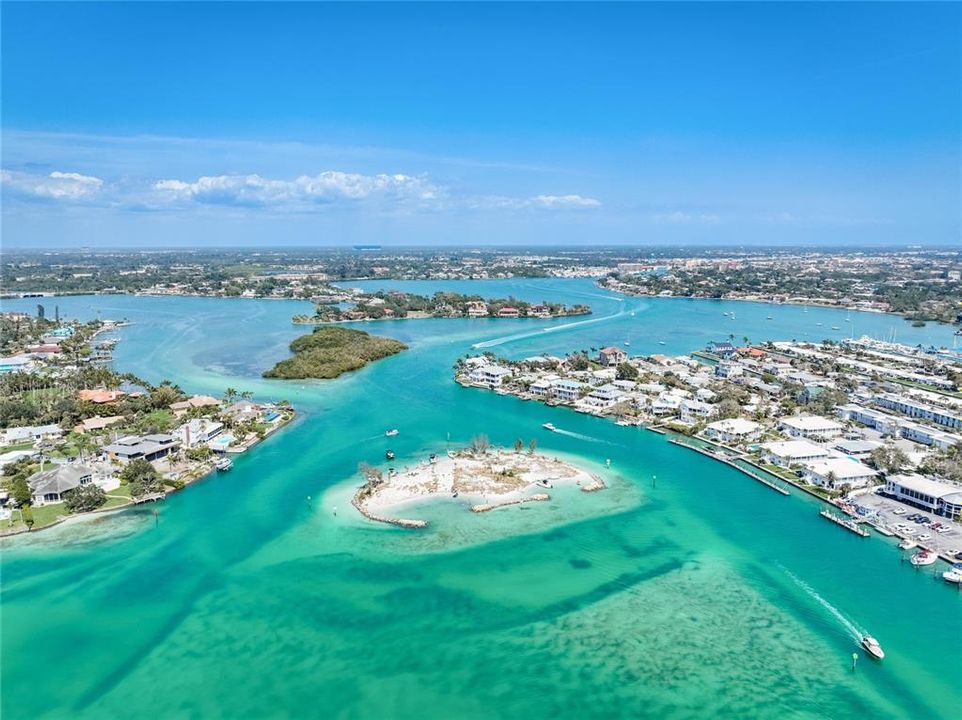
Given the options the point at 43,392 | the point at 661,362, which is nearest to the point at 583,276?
the point at 661,362

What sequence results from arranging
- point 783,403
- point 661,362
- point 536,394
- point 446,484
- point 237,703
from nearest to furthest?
1. point 237,703
2. point 446,484
3. point 783,403
4. point 536,394
5. point 661,362

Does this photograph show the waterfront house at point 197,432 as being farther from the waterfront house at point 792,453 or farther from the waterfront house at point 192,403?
the waterfront house at point 792,453

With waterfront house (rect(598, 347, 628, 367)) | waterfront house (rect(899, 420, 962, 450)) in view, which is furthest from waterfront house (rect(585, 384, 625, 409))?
waterfront house (rect(899, 420, 962, 450))

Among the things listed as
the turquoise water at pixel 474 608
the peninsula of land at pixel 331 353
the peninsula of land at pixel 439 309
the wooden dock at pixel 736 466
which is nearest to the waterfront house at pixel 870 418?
the wooden dock at pixel 736 466

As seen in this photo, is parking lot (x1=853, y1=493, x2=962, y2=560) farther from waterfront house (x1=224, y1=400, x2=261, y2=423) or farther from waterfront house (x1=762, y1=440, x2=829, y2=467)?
waterfront house (x1=224, y1=400, x2=261, y2=423)

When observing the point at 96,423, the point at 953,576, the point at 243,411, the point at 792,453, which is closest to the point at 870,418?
the point at 792,453

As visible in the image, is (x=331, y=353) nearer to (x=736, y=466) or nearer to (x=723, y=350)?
(x=736, y=466)

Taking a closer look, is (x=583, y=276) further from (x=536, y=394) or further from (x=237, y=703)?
(x=237, y=703)
